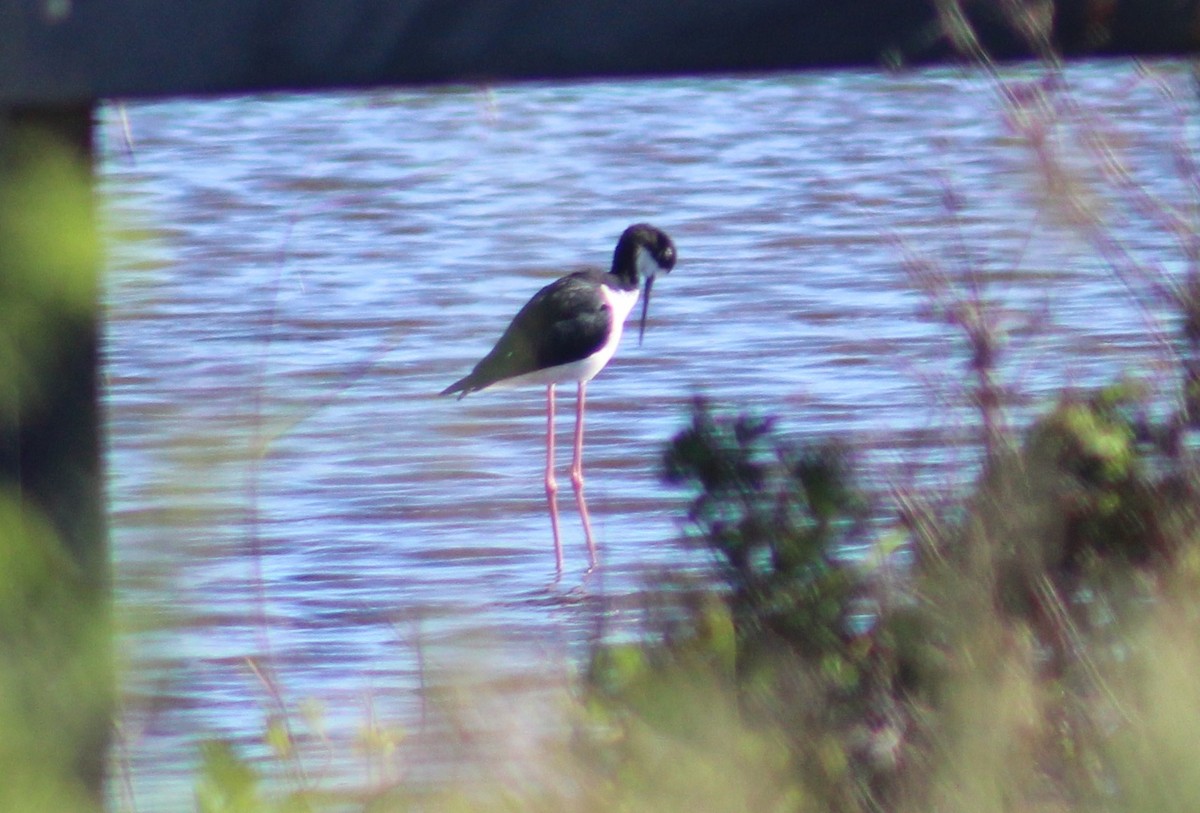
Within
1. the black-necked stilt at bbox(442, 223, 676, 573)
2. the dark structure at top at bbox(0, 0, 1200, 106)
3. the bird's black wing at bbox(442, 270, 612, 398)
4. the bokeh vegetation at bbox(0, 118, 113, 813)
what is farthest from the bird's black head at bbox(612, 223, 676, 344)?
the bokeh vegetation at bbox(0, 118, 113, 813)

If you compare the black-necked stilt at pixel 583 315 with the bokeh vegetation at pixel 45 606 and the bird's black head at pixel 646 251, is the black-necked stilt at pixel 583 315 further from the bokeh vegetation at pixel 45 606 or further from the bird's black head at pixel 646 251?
the bokeh vegetation at pixel 45 606

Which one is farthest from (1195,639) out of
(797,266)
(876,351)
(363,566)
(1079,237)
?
(797,266)

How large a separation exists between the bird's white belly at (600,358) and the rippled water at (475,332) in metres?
0.15

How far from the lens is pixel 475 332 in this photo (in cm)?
330

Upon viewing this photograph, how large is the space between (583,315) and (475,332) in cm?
398

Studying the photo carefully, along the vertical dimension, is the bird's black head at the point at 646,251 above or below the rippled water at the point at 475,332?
below

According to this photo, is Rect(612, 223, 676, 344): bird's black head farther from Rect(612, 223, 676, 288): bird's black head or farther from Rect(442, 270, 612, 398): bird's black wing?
Rect(442, 270, 612, 398): bird's black wing

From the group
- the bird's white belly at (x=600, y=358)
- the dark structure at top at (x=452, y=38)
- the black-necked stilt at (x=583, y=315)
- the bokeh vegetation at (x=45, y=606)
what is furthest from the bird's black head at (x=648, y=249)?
the bokeh vegetation at (x=45, y=606)

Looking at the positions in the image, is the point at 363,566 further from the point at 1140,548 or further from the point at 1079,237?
the point at 1079,237

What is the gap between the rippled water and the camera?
1.98 meters

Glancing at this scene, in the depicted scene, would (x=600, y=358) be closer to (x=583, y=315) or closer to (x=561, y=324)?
(x=583, y=315)

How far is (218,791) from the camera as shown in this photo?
2.12 m

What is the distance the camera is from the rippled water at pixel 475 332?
6.50ft

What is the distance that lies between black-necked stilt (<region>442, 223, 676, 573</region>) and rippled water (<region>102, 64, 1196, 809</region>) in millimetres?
134
